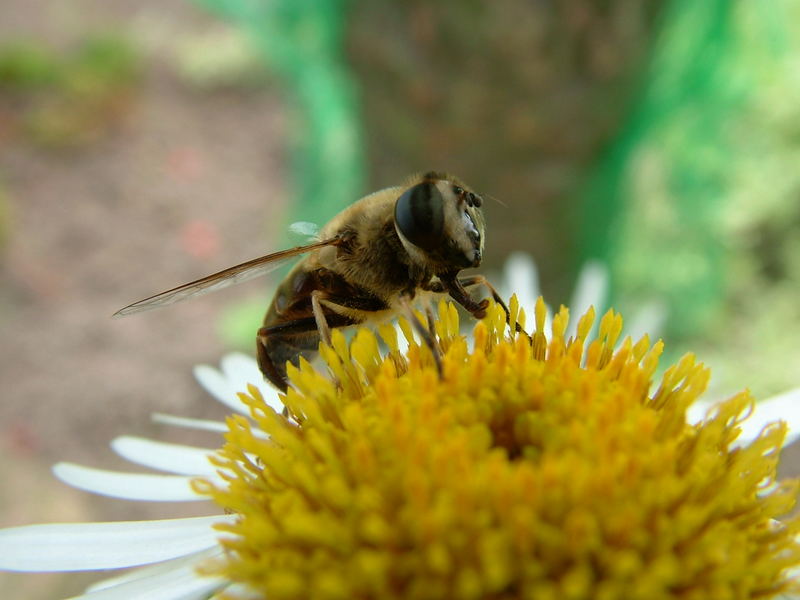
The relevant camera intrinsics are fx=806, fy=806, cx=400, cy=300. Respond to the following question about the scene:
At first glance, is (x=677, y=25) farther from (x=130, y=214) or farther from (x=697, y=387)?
(x=130, y=214)

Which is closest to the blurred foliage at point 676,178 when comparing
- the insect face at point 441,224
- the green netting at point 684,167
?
the green netting at point 684,167

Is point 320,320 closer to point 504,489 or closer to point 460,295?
point 460,295

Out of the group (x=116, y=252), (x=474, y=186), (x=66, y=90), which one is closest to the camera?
(x=474, y=186)

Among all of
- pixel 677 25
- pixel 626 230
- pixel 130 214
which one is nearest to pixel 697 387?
pixel 677 25

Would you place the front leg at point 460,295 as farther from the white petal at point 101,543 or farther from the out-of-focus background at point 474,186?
the out-of-focus background at point 474,186

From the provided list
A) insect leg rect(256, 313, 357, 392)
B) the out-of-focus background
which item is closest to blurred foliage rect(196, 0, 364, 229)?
the out-of-focus background

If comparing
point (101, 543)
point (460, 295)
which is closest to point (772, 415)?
point (460, 295)

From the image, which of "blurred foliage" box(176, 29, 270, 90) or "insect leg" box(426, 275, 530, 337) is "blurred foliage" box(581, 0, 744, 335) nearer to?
"insect leg" box(426, 275, 530, 337)
